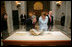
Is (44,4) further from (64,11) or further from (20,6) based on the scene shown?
(64,11)

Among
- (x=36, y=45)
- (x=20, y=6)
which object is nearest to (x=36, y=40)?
(x=36, y=45)

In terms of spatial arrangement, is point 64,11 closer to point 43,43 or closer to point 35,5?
point 43,43

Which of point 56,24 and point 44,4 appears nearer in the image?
point 56,24

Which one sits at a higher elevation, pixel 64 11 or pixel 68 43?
pixel 64 11

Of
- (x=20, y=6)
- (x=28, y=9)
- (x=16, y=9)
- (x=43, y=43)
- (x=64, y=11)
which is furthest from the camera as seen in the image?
(x=28, y=9)

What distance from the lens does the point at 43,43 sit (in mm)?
2447

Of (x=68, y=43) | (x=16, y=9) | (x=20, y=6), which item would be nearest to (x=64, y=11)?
(x=68, y=43)

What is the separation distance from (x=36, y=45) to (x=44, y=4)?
10.7 meters

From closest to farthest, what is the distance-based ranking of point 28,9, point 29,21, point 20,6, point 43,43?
1. point 43,43
2. point 29,21
3. point 20,6
4. point 28,9

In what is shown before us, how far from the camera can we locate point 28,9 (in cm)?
1259

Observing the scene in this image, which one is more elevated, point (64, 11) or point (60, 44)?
point (64, 11)

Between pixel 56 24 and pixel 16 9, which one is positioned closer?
pixel 56 24

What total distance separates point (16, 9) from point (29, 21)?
5.88 m

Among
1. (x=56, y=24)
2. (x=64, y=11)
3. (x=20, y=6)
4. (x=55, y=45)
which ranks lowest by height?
(x=55, y=45)
